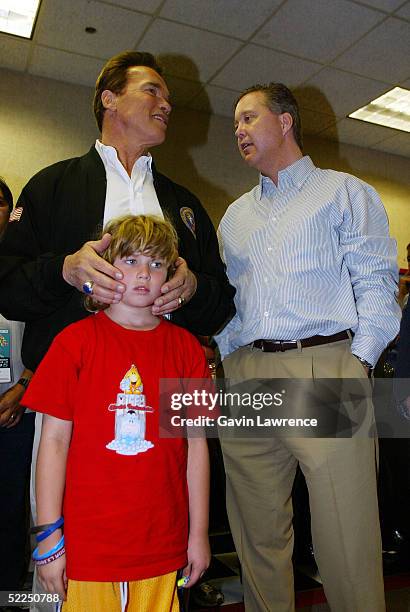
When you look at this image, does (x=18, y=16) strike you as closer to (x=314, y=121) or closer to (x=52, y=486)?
(x=314, y=121)

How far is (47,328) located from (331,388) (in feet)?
2.57

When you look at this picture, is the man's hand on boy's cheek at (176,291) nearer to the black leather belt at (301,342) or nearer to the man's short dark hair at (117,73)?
the black leather belt at (301,342)

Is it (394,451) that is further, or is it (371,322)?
(394,451)

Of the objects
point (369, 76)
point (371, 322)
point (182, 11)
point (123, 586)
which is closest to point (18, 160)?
point (182, 11)

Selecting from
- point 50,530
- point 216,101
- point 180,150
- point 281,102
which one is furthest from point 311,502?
point 216,101

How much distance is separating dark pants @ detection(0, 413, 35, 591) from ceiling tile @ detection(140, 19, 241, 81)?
276cm

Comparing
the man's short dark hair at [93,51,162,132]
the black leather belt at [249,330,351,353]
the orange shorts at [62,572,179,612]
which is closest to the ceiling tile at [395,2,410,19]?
the man's short dark hair at [93,51,162,132]

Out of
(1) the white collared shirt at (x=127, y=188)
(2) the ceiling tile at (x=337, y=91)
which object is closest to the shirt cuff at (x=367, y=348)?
(1) the white collared shirt at (x=127, y=188)

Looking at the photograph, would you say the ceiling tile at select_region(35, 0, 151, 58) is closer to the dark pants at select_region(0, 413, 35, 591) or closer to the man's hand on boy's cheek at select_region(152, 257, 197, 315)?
the dark pants at select_region(0, 413, 35, 591)

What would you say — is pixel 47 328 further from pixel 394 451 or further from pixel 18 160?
pixel 18 160

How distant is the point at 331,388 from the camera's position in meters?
1.52

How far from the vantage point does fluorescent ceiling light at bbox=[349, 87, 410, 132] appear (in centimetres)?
446

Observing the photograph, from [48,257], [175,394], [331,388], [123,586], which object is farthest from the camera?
[331,388]

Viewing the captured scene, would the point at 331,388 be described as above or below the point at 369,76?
below
